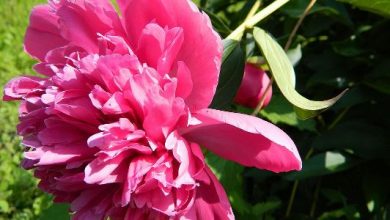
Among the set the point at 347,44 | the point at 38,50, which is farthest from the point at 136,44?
the point at 347,44

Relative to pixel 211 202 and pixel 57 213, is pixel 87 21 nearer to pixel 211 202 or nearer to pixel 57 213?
pixel 211 202

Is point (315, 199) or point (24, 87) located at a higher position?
point (24, 87)

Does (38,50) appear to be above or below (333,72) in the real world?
above

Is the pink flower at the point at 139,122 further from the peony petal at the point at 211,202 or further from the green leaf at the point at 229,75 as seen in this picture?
the green leaf at the point at 229,75

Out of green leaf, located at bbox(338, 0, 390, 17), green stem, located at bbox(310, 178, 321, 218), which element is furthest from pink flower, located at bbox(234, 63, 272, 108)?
green stem, located at bbox(310, 178, 321, 218)

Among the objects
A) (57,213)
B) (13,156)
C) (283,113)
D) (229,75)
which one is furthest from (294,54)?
(13,156)

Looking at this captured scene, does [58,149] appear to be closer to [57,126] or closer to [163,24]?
[57,126]

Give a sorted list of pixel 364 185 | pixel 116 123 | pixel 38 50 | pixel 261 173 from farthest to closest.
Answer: pixel 261 173, pixel 364 185, pixel 38 50, pixel 116 123
